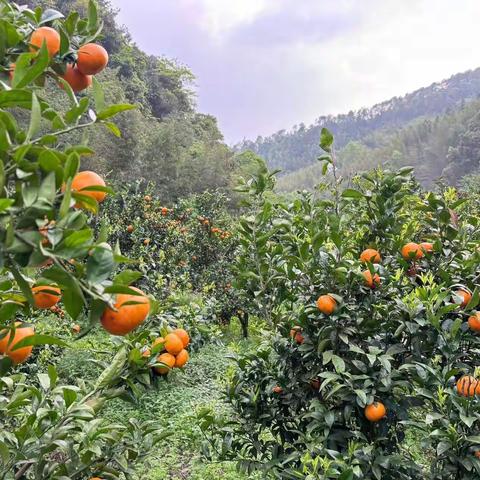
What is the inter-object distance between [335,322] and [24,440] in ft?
3.03

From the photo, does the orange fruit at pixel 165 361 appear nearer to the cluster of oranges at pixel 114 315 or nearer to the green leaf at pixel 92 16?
the cluster of oranges at pixel 114 315

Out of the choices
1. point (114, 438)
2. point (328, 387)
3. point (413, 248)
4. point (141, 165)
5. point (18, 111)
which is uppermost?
point (18, 111)

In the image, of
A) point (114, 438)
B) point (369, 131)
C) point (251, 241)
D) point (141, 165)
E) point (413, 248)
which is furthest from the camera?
point (369, 131)

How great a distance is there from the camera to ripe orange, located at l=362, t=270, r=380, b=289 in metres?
1.53

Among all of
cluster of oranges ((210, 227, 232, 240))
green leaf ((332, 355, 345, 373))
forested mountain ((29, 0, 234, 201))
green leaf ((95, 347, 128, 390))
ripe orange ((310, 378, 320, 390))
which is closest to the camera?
green leaf ((95, 347, 128, 390))

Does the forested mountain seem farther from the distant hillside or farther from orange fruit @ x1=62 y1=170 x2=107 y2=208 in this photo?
the distant hillside

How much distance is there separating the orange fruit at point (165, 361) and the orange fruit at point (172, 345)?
14 millimetres

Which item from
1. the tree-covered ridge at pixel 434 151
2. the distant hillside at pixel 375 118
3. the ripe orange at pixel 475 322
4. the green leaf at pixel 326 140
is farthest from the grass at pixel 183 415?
the distant hillside at pixel 375 118

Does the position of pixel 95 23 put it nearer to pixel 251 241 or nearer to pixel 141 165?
pixel 251 241

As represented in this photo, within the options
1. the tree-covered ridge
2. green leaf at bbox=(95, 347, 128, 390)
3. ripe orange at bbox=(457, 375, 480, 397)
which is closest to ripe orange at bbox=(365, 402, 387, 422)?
ripe orange at bbox=(457, 375, 480, 397)

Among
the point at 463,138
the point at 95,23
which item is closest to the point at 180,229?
the point at 95,23

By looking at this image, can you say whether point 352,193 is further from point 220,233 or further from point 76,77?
point 220,233

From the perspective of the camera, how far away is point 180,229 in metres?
6.79

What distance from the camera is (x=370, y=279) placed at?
1.54 metres
